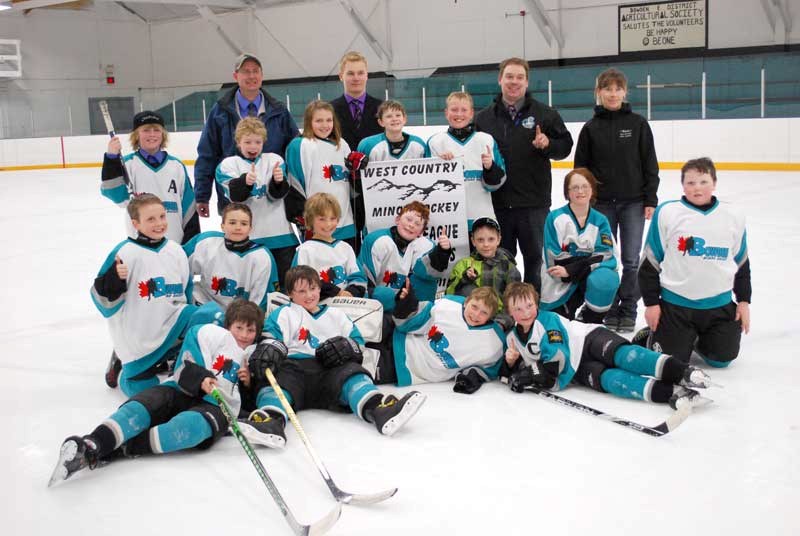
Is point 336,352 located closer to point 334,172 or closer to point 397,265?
point 397,265

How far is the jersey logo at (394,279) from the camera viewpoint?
391cm

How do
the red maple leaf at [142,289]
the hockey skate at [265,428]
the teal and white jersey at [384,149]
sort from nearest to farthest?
the hockey skate at [265,428], the red maple leaf at [142,289], the teal and white jersey at [384,149]

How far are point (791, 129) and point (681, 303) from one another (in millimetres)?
8180

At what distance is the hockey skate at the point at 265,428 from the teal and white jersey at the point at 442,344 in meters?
0.71

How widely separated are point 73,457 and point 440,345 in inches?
57.7

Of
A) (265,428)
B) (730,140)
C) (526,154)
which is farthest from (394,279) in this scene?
(730,140)

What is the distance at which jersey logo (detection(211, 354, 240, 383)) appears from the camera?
2967mm

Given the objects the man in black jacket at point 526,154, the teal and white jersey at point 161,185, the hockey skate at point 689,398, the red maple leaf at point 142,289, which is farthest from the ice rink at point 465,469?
the man in black jacket at point 526,154

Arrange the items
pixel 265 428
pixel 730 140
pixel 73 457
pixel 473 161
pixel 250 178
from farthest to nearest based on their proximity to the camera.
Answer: pixel 730 140 < pixel 473 161 < pixel 250 178 < pixel 265 428 < pixel 73 457

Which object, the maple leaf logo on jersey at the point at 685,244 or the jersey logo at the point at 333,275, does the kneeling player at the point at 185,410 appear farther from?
the maple leaf logo on jersey at the point at 685,244

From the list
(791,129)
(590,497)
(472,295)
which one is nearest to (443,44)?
(791,129)

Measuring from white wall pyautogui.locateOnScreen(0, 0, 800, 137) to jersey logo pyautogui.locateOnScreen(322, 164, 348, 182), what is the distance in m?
11.8

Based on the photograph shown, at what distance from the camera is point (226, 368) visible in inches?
117

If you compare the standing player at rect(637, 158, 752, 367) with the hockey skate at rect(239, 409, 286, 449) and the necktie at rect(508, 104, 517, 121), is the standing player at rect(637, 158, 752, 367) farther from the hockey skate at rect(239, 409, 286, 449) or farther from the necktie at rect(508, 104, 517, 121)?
the hockey skate at rect(239, 409, 286, 449)
